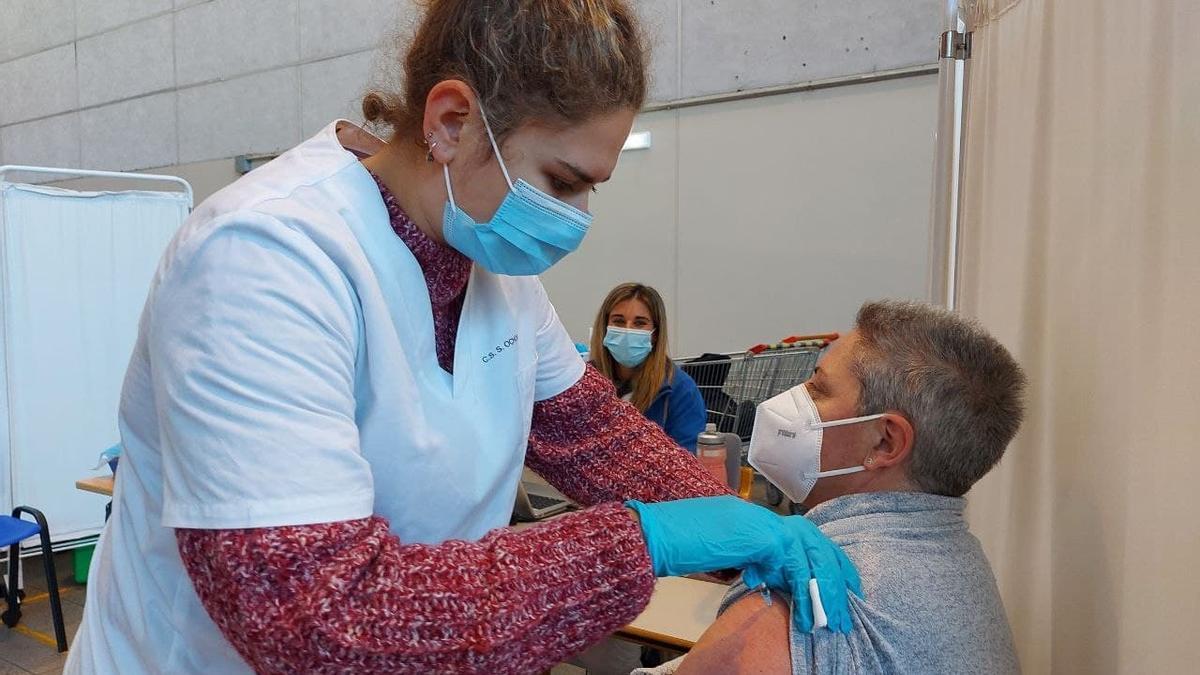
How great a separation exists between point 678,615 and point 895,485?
85 cm

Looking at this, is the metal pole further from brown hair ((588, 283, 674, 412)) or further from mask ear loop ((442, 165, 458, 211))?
brown hair ((588, 283, 674, 412))

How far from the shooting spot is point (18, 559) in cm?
396

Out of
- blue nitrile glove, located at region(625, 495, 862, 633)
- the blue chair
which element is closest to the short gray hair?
blue nitrile glove, located at region(625, 495, 862, 633)

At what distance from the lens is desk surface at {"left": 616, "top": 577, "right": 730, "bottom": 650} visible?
199cm

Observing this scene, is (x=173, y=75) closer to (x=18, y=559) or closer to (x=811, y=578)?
(x=18, y=559)

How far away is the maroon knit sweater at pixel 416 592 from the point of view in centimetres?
72

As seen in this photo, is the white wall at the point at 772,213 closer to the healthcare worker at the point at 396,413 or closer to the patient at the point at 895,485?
the patient at the point at 895,485

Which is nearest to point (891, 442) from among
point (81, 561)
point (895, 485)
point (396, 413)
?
point (895, 485)

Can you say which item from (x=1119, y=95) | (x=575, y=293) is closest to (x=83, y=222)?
(x=575, y=293)

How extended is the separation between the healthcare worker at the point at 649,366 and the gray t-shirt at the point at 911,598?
7.63 ft

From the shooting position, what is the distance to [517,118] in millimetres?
957

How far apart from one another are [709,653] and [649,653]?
170 centimetres

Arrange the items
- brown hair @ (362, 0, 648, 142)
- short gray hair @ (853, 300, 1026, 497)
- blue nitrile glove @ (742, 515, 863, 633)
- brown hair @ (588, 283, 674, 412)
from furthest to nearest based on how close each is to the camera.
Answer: brown hair @ (588, 283, 674, 412) < short gray hair @ (853, 300, 1026, 497) < blue nitrile glove @ (742, 515, 863, 633) < brown hair @ (362, 0, 648, 142)

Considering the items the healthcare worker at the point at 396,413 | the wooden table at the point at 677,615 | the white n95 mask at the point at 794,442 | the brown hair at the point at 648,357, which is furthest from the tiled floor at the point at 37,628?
the white n95 mask at the point at 794,442
